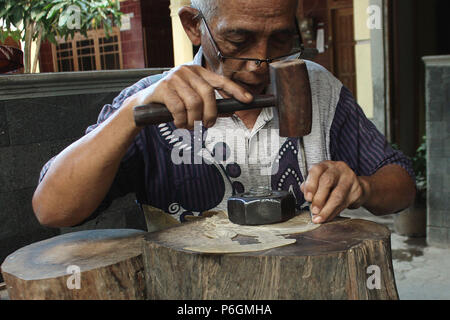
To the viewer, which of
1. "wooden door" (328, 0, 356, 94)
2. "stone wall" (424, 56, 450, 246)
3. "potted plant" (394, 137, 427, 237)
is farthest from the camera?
"wooden door" (328, 0, 356, 94)

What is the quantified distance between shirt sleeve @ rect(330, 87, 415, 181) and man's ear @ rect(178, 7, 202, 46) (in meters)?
0.60

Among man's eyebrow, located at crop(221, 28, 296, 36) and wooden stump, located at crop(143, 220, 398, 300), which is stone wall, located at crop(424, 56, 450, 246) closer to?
man's eyebrow, located at crop(221, 28, 296, 36)

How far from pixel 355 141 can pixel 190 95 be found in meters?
0.90

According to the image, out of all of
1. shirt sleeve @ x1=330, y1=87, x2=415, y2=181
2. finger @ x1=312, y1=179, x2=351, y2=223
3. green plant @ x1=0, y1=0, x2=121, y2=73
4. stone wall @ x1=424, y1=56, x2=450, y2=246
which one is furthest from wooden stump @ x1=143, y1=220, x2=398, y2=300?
green plant @ x1=0, y1=0, x2=121, y2=73

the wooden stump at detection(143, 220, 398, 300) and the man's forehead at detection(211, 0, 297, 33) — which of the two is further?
the man's forehead at detection(211, 0, 297, 33)

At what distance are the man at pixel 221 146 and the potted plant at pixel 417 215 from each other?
3431mm

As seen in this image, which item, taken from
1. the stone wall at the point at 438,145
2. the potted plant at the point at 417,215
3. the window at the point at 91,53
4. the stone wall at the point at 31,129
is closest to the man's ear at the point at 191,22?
the stone wall at the point at 31,129

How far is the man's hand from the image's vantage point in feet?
4.61

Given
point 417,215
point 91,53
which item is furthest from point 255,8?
point 91,53

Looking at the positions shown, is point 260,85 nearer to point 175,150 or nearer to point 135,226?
point 175,150

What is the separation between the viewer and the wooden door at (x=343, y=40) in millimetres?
7918

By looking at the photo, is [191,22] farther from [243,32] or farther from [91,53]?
[91,53]

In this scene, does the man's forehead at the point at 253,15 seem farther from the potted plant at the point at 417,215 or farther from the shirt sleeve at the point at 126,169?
the potted plant at the point at 417,215
